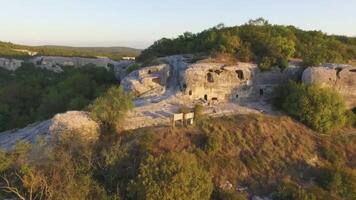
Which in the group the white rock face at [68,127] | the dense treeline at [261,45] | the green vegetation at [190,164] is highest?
the dense treeline at [261,45]

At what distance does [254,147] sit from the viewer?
25719 mm

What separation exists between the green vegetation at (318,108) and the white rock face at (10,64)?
6761cm

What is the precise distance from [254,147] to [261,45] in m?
12.1

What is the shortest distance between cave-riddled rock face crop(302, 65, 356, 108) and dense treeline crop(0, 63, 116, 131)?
14.6 m

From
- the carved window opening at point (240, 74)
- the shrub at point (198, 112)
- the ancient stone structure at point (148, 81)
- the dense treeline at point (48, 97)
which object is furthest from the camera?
the dense treeline at point (48, 97)

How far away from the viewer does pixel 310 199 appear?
21.6 metres

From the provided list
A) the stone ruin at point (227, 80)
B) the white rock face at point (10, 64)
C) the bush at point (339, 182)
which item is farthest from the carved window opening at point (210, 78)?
the white rock face at point (10, 64)

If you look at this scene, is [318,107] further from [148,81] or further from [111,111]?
[111,111]

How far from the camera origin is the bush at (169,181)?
2009cm

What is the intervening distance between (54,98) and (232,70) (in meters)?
13.5

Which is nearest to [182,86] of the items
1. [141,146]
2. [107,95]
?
[107,95]

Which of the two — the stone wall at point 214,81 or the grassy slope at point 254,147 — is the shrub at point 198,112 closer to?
the grassy slope at point 254,147

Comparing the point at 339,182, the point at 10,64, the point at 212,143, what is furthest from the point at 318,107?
the point at 10,64

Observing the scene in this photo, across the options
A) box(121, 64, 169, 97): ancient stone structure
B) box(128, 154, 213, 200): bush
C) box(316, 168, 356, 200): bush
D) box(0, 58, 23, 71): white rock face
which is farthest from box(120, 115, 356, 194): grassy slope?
box(0, 58, 23, 71): white rock face
